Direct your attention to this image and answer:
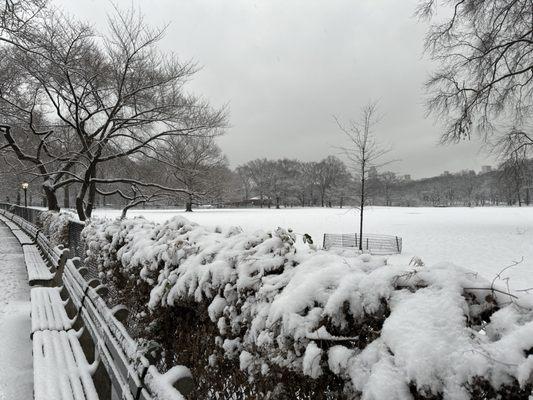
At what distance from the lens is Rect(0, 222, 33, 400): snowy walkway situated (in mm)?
3904

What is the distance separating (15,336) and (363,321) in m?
5.22

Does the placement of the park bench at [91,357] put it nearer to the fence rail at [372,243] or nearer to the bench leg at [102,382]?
the bench leg at [102,382]

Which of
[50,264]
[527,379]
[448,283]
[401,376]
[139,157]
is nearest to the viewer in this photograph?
[527,379]

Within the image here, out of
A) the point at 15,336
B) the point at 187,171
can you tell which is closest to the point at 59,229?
the point at 187,171

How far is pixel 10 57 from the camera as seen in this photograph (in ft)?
40.2

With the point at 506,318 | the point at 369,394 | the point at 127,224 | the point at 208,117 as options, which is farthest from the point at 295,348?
the point at 208,117

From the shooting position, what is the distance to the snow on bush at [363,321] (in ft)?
4.42

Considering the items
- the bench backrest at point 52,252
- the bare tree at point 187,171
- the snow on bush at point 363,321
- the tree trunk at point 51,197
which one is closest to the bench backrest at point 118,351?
the snow on bush at point 363,321

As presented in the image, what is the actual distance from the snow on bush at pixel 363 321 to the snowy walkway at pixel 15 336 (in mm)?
2217

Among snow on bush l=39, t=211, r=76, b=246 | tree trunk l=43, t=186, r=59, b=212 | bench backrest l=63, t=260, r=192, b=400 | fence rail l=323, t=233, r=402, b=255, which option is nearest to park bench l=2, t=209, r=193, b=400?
bench backrest l=63, t=260, r=192, b=400

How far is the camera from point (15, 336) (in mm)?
5223

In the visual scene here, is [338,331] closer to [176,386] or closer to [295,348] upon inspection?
[295,348]

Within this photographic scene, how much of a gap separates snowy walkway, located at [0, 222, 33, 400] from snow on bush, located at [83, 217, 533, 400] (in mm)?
2217

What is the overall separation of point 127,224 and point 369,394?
14.9ft
